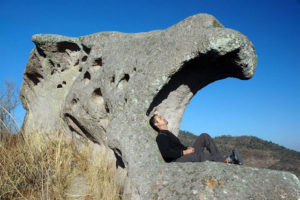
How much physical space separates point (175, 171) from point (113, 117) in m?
1.60

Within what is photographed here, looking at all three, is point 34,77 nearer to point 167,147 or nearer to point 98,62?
point 98,62

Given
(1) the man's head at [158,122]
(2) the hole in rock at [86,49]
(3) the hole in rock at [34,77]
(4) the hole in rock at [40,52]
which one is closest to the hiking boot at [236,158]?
(1) the man's head at [158,122]

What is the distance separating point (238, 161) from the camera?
3971mm

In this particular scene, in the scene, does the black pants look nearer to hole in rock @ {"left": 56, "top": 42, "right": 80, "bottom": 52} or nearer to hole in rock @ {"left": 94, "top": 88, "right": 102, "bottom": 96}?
hole in rock @ {"left": 94, "top": 88, "right": 102, "bottom": 96}

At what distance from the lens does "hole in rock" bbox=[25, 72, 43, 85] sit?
7.33 meters

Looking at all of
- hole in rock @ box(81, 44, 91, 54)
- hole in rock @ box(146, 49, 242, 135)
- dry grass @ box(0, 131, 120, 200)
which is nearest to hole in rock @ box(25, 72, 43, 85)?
hole in rock @ box(81, 44, 91, 54)

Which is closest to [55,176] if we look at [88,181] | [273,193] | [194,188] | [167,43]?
[88,181]

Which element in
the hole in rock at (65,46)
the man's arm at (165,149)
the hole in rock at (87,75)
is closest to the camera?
the man's arm at (165,149)

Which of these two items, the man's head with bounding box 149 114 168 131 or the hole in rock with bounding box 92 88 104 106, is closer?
the man's head with bounding box 149 114 168 131

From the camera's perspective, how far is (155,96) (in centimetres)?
404

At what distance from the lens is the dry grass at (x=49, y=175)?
3914 millimetres

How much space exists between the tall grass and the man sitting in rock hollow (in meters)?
1.00

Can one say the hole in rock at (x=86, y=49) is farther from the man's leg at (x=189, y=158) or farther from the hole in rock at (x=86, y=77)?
the man's leg at (x=189, y=158)

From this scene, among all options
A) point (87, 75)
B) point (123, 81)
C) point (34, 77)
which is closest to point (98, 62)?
point (87, 75)
